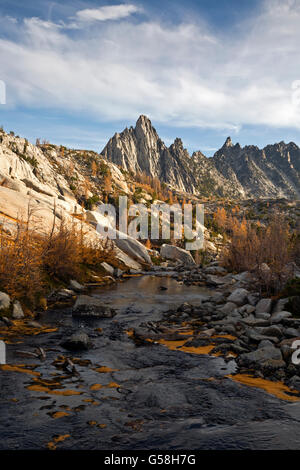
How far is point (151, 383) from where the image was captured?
6.46 m

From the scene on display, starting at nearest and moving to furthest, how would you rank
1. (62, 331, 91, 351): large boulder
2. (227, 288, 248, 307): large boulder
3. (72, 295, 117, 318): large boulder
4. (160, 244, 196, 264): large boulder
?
(62, 331, 91, 351): large boulder, (72, 295, 117, 318): large boulder, (227, 288, 248, 307): large boulder, (160, 244, 196, 264): large boulder

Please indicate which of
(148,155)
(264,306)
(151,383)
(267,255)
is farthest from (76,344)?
(148,155)

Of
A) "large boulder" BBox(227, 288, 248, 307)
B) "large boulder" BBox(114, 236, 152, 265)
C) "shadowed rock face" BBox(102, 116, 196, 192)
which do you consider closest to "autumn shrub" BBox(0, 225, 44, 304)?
"large boulder" BBox(227, 288, 248, 307)

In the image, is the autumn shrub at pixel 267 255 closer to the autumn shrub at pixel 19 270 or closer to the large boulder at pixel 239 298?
the large boulder at pixel 239 298

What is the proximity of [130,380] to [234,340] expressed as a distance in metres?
4.14

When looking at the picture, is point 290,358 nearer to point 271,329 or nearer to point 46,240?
point 271,329

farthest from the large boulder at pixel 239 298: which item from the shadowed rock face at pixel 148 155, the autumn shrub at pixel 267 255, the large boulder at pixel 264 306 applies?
the shadowed rock face at pixel 148 155

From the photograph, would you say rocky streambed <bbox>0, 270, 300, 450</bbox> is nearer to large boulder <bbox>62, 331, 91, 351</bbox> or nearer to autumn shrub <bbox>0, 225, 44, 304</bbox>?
large boulder <bbox>62, 331, 91, 351</bbox>

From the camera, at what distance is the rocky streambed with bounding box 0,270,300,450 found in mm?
4516

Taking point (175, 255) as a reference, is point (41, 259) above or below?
above

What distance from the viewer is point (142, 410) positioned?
530 cm

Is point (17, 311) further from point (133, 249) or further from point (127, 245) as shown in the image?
point (133, 249)

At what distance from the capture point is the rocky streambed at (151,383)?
4516 millimetres
